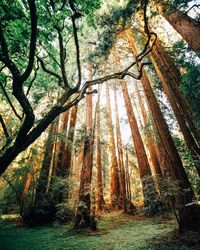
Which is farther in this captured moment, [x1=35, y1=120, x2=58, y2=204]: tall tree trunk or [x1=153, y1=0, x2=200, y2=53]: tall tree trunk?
[x1=35, y1=120, x2=58, y2=204]: tall tree trunk

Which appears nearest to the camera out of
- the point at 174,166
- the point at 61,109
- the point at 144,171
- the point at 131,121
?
the point at 61,109

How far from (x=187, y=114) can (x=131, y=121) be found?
543 centimetres

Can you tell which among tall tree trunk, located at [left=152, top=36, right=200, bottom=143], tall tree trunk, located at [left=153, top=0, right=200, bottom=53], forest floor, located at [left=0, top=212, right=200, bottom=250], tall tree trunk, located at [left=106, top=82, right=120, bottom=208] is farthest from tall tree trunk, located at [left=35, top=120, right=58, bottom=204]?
tall tree trunk, located at [left=153, top=0, right=200, bottom=53]

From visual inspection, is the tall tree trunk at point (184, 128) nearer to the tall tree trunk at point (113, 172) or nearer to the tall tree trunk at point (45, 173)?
the tall tree trunk at point (45, 173)

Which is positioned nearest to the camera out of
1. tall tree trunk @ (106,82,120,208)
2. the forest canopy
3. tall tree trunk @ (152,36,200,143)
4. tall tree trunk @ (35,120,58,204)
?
the forest canopy

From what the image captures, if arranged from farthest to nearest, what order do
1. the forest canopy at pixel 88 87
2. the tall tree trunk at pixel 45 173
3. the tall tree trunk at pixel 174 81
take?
1. the tall tree trunk at pixel 45 173
2. the tall tree trunk at pixel 174 81
3. the forest canopy at pixel 88 87

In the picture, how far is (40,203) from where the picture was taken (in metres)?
9.38

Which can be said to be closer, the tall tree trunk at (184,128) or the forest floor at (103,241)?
the forest floor at (103,241)

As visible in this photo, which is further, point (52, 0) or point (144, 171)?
point (144, 171)

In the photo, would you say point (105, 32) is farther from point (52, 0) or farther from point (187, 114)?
point (187, 114)

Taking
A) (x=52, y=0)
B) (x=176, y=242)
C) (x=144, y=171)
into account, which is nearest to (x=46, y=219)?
(x=144, y=171)

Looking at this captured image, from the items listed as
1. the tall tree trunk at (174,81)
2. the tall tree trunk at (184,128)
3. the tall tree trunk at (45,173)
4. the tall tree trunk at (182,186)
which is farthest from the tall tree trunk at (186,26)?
the tall tree trunk at (45,173)

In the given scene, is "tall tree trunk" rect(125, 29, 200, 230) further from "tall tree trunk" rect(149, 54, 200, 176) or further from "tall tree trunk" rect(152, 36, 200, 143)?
"tall tree trunk" rect(152, 36, 200, 143)

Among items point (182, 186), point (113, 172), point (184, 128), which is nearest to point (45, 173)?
point (113, 172)
